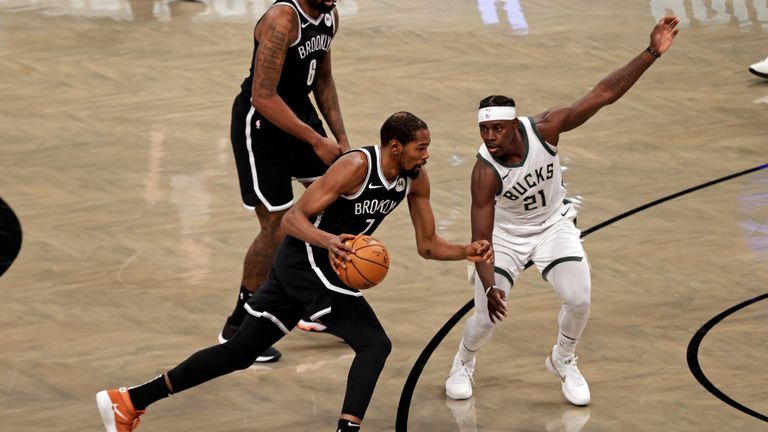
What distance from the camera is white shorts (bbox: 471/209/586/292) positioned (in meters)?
6.18

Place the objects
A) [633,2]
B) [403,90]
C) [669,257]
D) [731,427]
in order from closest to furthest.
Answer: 1. [731,427]
2. [669,257]
3. [403,90]
4. [633,2]

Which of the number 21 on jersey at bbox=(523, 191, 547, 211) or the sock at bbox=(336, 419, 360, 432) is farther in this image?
the number 21 on jersey at bbox=(523, 191, 547, 211)

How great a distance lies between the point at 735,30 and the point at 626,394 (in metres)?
6.97

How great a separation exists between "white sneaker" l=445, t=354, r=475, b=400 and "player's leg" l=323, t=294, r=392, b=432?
0.84 meters

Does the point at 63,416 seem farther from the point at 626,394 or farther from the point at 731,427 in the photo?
the point at 731,427

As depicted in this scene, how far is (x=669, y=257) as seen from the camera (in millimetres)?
7965

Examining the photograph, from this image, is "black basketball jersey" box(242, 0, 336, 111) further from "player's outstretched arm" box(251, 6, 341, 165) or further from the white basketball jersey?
the white basketball jersey

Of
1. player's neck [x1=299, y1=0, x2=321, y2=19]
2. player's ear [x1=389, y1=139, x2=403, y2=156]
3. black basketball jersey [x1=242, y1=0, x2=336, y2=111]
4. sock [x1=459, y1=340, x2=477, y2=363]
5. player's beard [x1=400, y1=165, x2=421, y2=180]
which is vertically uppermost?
player's neck [x1=299, y1=0, x2=321, y2=19]

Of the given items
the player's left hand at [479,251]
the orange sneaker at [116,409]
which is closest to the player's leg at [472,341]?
the player's left hand at [479,251]

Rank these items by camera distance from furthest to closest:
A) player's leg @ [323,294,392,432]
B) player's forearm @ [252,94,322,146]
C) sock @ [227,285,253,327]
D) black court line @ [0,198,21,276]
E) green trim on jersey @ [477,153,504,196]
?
black court line @ [0,198,21,276], sock @ [227,285,253,327], player's forearm @ [252,94,322,146], green trim on jersey @ [477,153,504,196], player's leg @ [323,294,392,432]

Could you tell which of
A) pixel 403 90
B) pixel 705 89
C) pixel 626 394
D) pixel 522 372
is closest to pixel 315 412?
pixel 522 372

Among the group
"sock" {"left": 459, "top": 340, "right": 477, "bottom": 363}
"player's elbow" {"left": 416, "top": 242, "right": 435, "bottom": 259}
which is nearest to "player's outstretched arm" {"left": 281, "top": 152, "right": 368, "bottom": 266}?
"player's elbow" {"left": 416, "top": 242, "right": 435, "bottom": 259}

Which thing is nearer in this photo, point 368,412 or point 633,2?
point 368,412

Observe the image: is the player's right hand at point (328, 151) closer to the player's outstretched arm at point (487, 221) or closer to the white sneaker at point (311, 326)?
the player's outstretched arm at point (487, 221)
